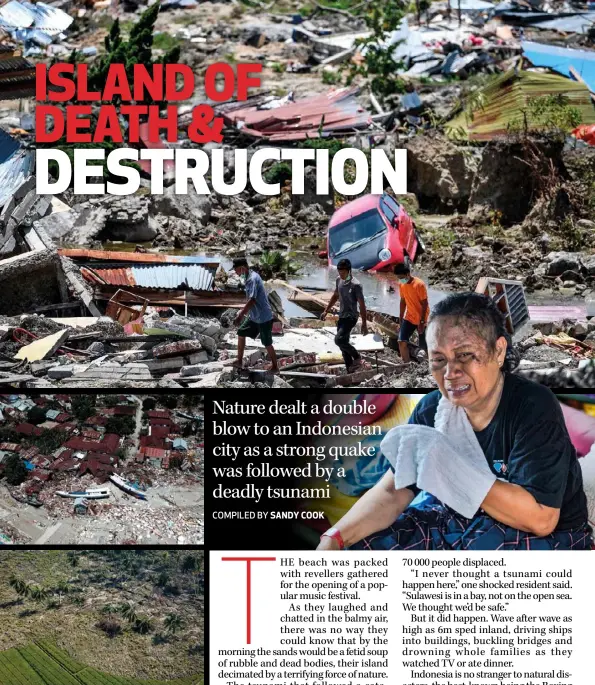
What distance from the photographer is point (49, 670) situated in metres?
6.75

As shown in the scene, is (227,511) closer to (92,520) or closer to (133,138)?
(92,520)

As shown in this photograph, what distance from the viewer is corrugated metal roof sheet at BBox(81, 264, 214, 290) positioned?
12000 millimetres

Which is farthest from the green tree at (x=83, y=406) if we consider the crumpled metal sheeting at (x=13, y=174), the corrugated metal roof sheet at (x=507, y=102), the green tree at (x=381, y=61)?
the green tree at (x=381, y=61)

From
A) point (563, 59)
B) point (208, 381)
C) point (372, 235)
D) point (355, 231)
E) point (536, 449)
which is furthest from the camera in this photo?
point (563, 59)

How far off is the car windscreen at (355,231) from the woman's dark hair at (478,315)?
289 inches

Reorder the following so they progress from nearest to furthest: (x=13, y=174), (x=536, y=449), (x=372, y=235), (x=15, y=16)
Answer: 1. (x=536, y=449)
2. (x=13, y=174)
3. (x=372, y=235)
4. (x=15, y=16)

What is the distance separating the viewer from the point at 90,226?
15.3m

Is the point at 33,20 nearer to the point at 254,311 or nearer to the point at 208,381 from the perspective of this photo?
the point at 208,381

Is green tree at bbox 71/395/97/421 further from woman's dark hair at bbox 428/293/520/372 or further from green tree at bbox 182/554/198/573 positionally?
woman's dark hair at bbox 428/293/520/372

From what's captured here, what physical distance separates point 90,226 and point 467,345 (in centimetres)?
978

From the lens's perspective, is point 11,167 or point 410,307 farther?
point 11,167

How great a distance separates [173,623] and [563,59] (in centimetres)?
A: 1740

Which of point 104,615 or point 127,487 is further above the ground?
point 127,487

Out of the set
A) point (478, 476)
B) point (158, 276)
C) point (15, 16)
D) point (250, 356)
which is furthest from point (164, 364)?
point (15, 16)
